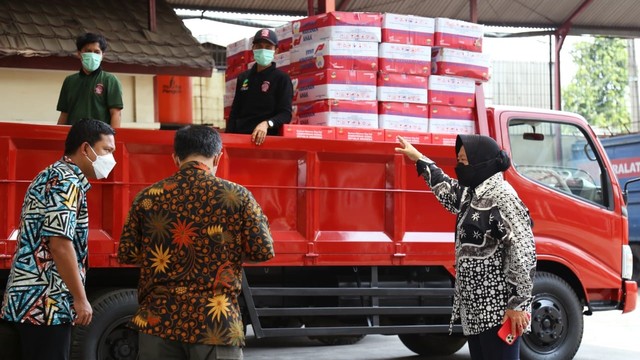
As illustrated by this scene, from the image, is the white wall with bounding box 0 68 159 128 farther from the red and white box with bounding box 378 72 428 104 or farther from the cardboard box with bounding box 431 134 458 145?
the cardboard box with bounding box 431 134 458 145

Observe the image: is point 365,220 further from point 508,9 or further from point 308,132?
point 508,9

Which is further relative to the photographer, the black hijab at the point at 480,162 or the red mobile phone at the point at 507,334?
the black hijab at the point at 480,162

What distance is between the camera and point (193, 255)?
387 cm

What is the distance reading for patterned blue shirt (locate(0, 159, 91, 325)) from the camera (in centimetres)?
432

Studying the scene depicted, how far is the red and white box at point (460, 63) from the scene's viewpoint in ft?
26.0

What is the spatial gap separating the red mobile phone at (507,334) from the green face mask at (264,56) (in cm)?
333

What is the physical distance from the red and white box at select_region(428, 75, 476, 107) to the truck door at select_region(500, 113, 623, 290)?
440 millimetres

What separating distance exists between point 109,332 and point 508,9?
1228 cm

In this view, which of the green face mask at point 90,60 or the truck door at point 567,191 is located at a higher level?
the green face mask at point 90,60

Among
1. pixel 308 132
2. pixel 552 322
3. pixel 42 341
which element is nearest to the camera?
pixel 42 341

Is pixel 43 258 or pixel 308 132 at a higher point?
pixel 308 132

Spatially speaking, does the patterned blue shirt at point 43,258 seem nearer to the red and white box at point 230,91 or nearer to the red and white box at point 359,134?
the red and white box at point 359,134

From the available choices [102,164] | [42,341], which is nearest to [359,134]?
[102,164]

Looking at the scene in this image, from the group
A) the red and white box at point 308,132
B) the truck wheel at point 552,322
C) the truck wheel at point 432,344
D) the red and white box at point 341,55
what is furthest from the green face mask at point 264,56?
the truck wheel at point 432,344
